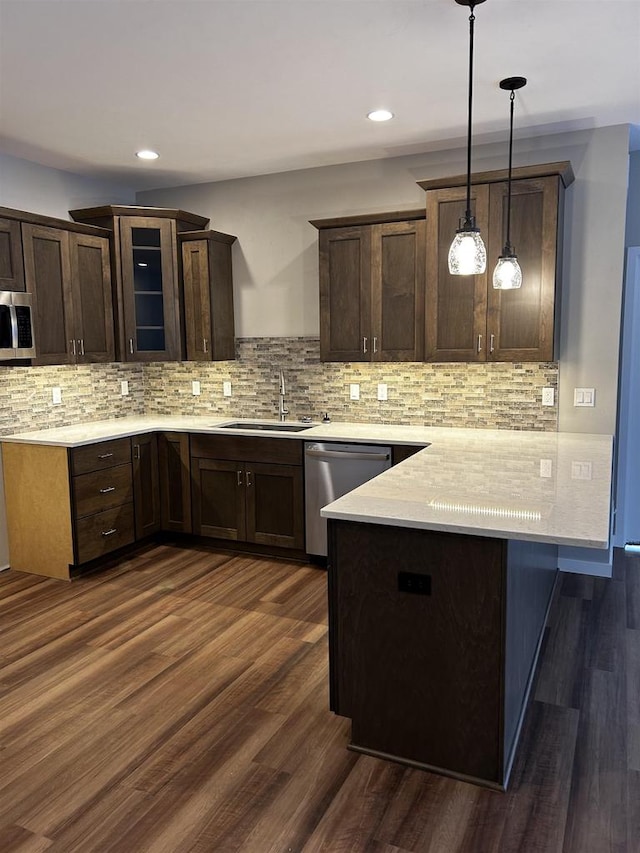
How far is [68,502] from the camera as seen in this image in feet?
13.0

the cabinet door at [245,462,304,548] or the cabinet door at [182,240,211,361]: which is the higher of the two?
the cabinet door at [182,240,211,361]

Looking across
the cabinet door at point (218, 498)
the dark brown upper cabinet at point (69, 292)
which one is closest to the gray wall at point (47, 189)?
the dark brown upper cabinet at point (69, 292)

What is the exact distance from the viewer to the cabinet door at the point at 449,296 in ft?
12.4

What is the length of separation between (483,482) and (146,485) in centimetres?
270

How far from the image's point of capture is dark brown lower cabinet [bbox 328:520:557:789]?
6.78 feet

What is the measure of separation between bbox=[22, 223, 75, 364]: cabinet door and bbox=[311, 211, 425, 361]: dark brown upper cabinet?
1675mm

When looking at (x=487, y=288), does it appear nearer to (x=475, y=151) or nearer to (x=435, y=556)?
(x=475, y=151)

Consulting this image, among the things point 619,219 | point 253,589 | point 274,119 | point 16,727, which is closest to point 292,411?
point 253,589

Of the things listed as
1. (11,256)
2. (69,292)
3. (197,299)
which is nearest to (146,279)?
(197,299)

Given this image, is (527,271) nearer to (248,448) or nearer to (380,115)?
(380,115)

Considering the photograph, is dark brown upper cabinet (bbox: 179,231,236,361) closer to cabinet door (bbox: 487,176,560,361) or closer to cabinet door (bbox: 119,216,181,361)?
cabinet door (bbox: 119,216,181,361)

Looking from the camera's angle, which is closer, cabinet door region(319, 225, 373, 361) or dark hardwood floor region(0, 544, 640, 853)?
dark hardwood floor region(0, 544, 640, 853)

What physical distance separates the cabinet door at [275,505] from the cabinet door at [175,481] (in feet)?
1.65

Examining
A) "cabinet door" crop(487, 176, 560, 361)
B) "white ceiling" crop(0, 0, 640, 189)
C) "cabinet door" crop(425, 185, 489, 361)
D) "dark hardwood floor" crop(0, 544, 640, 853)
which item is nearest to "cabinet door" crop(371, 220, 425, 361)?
"cabinet door" crop(425, 185, 489, 361)
